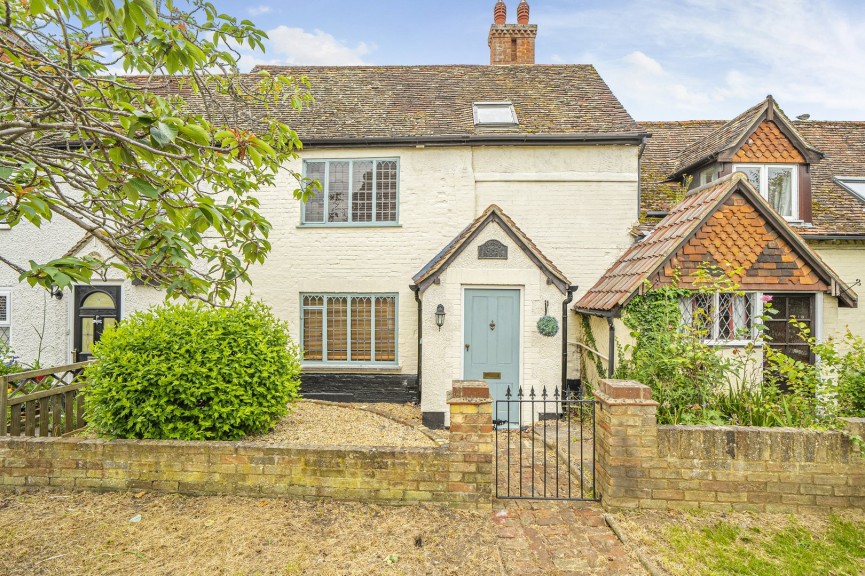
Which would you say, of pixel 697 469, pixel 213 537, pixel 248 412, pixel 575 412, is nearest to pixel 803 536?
pixel 697 469

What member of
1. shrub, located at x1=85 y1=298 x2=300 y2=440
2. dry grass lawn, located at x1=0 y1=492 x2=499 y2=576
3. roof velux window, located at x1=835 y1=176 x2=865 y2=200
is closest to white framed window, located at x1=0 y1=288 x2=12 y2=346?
shrub, located at x1=85 y1=298 x2=300 y2=440

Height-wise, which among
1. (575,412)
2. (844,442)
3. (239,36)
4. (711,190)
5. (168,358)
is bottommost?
(575,412)

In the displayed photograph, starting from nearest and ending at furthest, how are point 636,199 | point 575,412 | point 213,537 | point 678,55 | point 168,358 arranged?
1. point 213,537
2. point 168,358
3. point 575,412
4. point 636,199
5. point 678,55

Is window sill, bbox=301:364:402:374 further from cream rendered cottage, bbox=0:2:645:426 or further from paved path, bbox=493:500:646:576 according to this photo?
paved path, bbox=493:500:646:576

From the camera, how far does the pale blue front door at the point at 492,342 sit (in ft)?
29.3

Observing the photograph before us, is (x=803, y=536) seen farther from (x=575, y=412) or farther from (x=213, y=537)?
(x=213, y=537)

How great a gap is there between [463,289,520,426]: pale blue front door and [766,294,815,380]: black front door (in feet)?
14.9

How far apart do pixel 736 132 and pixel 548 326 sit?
6.09 meters

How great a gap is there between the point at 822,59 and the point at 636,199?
7596 mm

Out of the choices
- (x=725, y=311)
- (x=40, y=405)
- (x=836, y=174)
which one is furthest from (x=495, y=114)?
(x=40, y=405)

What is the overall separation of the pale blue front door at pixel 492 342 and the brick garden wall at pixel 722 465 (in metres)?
4.18

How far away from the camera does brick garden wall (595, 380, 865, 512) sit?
15.5ft

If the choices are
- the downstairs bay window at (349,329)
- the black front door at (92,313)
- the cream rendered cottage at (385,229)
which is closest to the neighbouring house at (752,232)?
the cream rendered cottage at (385,229)

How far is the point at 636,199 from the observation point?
10156 millimetres
